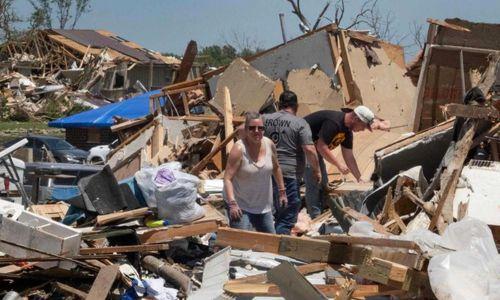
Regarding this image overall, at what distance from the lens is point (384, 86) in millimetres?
14930

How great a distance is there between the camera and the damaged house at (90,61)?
44.0 meters

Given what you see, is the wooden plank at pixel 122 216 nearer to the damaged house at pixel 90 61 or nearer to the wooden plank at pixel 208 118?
the wooden plank at pixel 208 118

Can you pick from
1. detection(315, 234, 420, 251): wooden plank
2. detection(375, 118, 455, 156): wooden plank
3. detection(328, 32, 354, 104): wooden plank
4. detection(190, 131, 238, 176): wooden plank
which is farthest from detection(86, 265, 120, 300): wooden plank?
detection(328, 32, 354, 104): wooden plank

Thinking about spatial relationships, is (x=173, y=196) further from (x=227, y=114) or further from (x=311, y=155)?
(x=227, y=114)

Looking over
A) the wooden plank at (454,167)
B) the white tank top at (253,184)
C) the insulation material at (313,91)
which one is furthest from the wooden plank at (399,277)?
the insulation material at (313,91)

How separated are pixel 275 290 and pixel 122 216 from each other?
11.5ft

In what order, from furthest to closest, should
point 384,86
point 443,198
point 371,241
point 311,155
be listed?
point 384,86, point 311,155, point 443,198, point 371,241

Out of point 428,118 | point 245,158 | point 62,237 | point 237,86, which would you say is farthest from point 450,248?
point 237,86

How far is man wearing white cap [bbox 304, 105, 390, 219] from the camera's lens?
8.34m

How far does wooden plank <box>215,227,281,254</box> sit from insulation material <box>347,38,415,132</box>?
859 centimetres

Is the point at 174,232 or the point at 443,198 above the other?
the point at 443,198

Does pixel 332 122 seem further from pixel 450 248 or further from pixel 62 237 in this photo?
pixel 450 248

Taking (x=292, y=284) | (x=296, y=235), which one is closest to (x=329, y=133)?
(x=296, y=235)

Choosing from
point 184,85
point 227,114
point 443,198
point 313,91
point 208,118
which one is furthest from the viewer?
point 184,85
